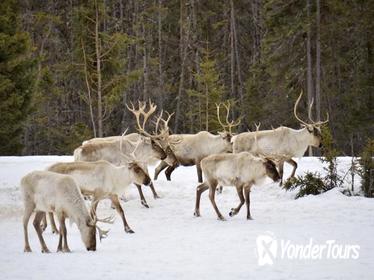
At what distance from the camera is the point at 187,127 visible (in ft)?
118

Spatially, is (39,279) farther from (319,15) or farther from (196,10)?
(196,10)

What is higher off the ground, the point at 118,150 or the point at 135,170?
the point at 118,150

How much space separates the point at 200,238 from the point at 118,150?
4742 millimetres

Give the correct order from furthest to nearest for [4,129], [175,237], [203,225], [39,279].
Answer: [4,129] → [203,225] → [175,237] → [39,279]

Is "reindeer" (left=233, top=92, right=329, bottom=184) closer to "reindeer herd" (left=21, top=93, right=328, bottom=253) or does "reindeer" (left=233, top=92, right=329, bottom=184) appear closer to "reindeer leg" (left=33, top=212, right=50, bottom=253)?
"reindeer herd" (left=21, top=93, right=328, bottom=253)

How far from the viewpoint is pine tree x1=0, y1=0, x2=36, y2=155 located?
2602 centimetres

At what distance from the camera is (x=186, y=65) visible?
123ft

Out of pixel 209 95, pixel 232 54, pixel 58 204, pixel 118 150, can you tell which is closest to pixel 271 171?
pixel 118 150

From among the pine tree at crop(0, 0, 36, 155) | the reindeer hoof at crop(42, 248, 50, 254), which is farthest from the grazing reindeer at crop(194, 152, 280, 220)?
the pine tree at crop(0, 0, 36, 155)

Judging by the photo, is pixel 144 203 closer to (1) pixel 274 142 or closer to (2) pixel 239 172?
(2) pixel 239 172

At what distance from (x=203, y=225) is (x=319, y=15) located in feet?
60.8

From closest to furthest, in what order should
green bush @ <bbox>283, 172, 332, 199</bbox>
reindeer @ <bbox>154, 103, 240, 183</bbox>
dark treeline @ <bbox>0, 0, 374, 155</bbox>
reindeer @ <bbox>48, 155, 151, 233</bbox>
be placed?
reindeer @ <bbox>48, 155, 151, 233</bbox> → green bush @ <bbox>283, 172, 332, 199</bbox> → reindeer @ <bbox>154, 103, 240, 183</bbox> → dark treeline @ <bbox>0, 0, 374, 155</bbox>

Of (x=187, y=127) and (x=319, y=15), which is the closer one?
(x=319, y=15)

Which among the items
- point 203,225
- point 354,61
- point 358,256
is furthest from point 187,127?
point 358,256
